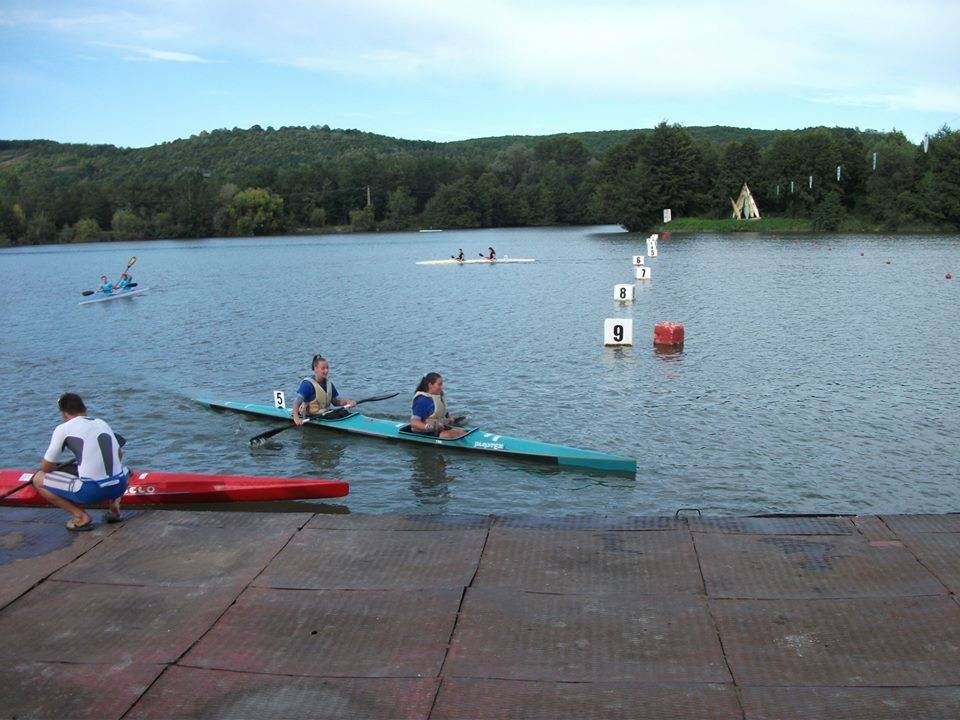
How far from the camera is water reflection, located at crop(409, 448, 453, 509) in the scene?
12.3 metres

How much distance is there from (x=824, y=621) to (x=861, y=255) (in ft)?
179

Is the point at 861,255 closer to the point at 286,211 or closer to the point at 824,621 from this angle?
the point at 824,621

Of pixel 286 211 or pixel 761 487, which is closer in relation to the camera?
pixel 761 487

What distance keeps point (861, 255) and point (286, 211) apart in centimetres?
9860

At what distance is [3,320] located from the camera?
1505 inches

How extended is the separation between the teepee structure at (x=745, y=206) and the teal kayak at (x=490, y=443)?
8676 cm

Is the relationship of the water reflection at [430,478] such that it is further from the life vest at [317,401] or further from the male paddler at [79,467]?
the male paddler at [79,467]

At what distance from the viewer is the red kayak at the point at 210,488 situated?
11141 millimetres

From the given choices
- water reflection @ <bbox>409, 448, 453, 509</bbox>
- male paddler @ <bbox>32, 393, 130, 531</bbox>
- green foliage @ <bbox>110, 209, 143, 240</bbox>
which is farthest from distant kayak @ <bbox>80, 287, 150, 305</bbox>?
green foliage @ <bbox>110, 209, 143, 240</bbox>

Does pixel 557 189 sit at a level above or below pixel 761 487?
above

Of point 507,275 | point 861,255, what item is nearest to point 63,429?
point 507,275

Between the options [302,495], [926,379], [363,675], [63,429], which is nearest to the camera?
[363,675]

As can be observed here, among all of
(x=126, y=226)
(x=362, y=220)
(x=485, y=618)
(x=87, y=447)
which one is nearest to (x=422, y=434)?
(x=87, y=447)

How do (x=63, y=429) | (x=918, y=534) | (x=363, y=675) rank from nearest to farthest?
1. (x=363, y=675)
2. (x=918, y=534)
3. (x=63, y=429)
